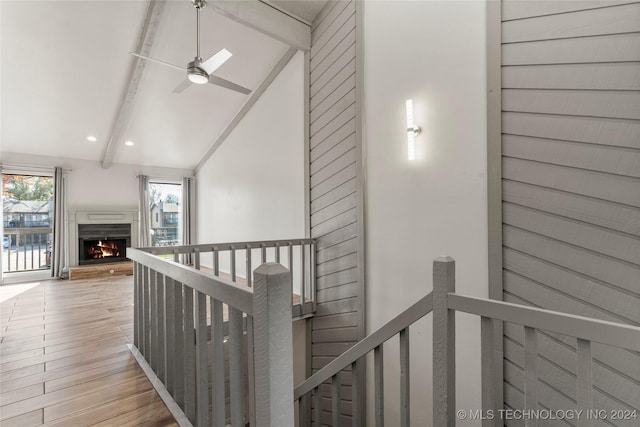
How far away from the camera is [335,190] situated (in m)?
3.44

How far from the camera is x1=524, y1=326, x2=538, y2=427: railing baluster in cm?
104

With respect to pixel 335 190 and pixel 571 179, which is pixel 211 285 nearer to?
pixel 571 179

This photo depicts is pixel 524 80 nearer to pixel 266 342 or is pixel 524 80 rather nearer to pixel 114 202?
pixel 266 342

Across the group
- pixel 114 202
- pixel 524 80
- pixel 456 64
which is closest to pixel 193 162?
pixel 114 202

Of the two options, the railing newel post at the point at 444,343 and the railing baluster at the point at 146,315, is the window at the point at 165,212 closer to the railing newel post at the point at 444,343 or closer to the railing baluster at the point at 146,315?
the railing baluster at the point at 146,315

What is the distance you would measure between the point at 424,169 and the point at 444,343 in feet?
5.58

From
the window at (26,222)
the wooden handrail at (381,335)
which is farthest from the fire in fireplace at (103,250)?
the wooden handrail at (381,335)

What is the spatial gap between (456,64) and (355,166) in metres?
1.28

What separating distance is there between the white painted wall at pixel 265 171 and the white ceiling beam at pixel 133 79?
67.4 inches

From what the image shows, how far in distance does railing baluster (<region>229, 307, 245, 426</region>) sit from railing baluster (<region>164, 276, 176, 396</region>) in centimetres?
73

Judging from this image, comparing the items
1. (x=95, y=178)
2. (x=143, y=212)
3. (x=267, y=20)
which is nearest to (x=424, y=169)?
(x=267, y=20)

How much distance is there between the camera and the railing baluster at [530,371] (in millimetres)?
1038

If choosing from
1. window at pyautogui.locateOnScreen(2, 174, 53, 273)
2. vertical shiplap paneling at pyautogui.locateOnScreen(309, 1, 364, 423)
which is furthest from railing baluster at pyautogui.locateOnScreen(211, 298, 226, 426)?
window at pyautogui.locateOnScreen(2, 174, 53, 273)

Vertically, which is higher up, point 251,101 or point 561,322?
point 251,101
